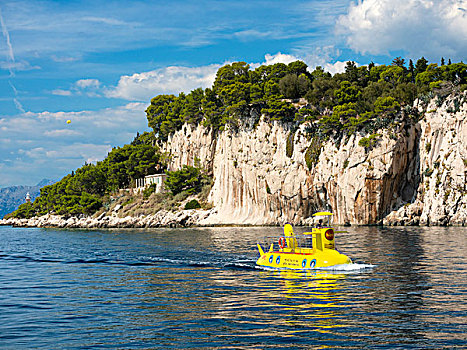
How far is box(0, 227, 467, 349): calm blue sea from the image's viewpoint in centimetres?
1477

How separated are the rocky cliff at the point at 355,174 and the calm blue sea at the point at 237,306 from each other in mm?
43601

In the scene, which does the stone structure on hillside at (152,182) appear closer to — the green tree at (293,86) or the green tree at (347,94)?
the green tree at (293,86)

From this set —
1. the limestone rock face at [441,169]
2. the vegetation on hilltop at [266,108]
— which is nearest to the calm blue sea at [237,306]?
the limestone rock face at [441,169]

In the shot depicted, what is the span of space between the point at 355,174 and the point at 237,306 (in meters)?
67.1

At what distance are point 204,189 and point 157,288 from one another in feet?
310

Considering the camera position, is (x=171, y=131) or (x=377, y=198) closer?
(x=377, y=198)

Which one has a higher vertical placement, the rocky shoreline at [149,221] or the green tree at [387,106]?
the green tree at [387,106]

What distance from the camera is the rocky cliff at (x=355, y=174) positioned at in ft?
248

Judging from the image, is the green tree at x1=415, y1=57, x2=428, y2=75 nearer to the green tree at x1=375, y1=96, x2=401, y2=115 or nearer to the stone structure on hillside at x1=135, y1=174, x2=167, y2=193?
the green tree at x1=375, y1=96, x2=401, y2=115

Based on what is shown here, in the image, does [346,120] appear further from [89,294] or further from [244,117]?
[89,294]

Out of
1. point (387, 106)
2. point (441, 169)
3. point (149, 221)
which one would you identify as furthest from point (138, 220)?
point (441, 169)

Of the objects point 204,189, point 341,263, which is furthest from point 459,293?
point 204,189

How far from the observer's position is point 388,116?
82.9 meters

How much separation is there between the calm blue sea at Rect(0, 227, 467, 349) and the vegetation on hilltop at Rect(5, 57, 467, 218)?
184 ft
